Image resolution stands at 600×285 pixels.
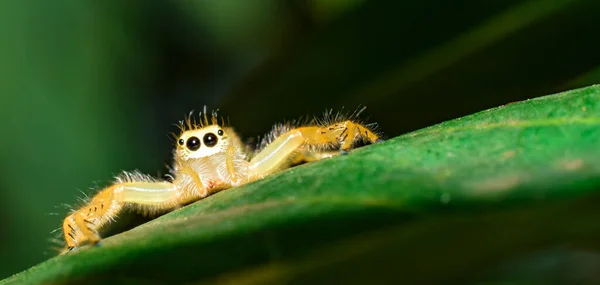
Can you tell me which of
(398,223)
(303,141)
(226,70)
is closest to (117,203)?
(303,141)

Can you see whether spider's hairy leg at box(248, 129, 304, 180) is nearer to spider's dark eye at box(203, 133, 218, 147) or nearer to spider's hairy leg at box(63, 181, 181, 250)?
spider's dark eye at box(203, 133, 218, 147)

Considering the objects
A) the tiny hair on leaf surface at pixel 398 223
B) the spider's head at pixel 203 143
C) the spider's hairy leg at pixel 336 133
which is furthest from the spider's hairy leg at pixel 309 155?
the tiny hair on leaf surface at pixel 398 223

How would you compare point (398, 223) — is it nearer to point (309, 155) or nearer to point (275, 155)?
point (275, 155)

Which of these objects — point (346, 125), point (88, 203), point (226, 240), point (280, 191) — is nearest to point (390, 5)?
point (346, 125)

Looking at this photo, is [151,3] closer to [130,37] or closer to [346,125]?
[130,37]

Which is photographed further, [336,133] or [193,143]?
[193,143]

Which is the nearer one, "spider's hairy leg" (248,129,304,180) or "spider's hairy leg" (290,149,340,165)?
"spider's hairy leg" (248,129,304,180)

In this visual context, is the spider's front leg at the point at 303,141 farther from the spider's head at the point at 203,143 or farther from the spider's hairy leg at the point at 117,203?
the spider's hairy leg at the point at 117,203

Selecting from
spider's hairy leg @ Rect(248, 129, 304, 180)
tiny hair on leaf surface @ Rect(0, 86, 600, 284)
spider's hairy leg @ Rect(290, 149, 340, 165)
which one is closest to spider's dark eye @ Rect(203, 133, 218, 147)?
spider's hairy leg @ Rect(248, 129, 304, 180)

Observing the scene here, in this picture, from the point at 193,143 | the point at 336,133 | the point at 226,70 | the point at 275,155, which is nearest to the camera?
the point at 336,133
